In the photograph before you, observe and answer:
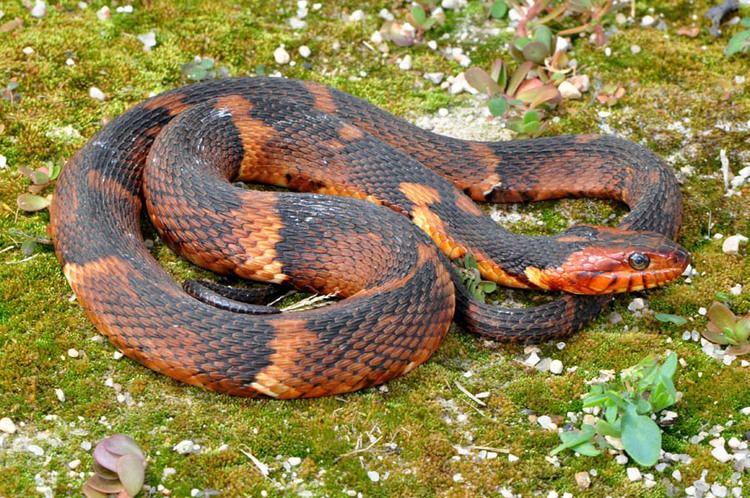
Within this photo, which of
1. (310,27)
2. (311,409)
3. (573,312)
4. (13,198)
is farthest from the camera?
(310,27)

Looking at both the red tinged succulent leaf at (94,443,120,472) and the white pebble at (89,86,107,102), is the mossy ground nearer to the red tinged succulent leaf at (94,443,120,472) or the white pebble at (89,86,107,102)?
the white pebble at (89,86,107,102)

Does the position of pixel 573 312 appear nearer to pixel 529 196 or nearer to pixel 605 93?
pixel 529 196

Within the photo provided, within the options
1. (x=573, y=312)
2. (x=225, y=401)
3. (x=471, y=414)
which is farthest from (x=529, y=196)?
(x=225, y=401)

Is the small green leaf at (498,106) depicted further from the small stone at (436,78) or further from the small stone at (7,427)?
the small stone at (7,427)

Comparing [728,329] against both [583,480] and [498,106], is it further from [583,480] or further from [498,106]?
[498,106]

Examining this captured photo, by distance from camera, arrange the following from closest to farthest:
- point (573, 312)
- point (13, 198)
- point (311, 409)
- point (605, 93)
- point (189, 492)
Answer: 1. point (189, 492)
2. point (311, 409)
3. point (573, 312)
4. point (13, 198)
5. point (605, 93)

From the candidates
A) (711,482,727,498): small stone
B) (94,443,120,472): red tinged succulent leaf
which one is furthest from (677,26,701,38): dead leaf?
(94,443,120,472): red tinged succulent leaf
